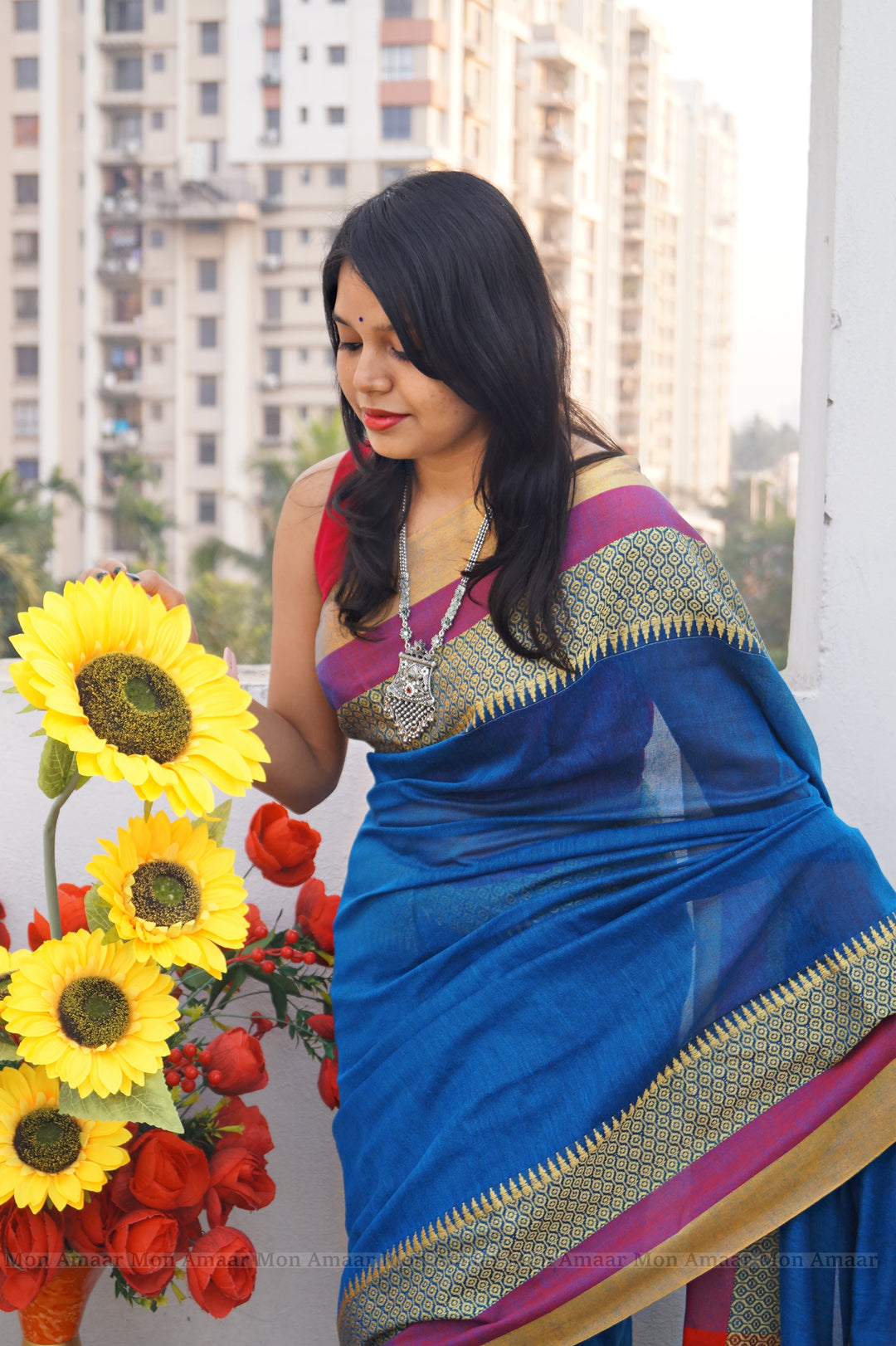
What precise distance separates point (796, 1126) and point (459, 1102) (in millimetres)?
272

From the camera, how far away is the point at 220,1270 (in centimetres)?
116

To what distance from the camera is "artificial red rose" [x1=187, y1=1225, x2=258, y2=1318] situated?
1161 millimetres

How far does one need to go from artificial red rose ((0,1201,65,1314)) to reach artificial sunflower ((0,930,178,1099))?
241 mm

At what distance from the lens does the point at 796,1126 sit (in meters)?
1.10

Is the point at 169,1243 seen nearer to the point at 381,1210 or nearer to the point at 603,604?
the point at 381,1210

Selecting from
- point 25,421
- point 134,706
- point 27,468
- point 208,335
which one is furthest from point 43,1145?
point 208,335

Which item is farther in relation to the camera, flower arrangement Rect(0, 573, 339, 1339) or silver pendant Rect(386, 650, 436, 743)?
silver pendant Rect(386, 650, 436, 743)

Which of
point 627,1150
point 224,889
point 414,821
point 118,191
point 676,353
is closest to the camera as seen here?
point 224,889

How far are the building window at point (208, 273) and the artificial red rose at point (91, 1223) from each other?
39386 mm

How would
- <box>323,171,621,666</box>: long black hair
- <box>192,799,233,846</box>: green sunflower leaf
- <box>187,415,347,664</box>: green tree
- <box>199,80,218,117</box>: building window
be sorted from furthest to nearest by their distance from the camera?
<box>199,80,218,117</box>: building window < <box>187,415,347,664</box>: green tree < <box>323,171,621,666</box>: long black hair < <box>192,799,233,846</box>: green sunflower leaf

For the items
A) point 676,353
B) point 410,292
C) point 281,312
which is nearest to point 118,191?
point 281,312

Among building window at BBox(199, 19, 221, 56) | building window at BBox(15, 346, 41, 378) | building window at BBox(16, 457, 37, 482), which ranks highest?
building window at BBox(199, 19, 221, 56)

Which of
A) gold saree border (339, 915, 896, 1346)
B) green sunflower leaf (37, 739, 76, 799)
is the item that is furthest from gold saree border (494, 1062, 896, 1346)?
green sunflower leaf (37, 739, 76, 799)

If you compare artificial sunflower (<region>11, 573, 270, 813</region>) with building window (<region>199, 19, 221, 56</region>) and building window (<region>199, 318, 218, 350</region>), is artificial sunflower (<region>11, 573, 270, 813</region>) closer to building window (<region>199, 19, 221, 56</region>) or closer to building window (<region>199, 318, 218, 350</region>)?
building window (<region>199, 318, 218, 350</region>)
